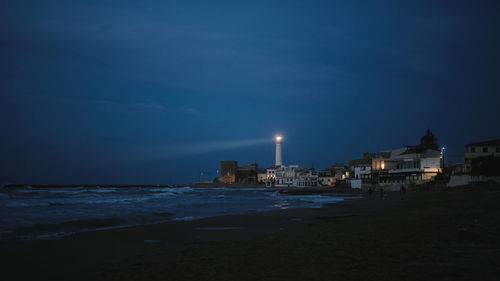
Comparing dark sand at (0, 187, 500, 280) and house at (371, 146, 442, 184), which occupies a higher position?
house at (371, 146, 442, 184)

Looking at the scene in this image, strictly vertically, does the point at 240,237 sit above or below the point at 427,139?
below

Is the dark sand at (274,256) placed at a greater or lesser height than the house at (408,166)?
lesser

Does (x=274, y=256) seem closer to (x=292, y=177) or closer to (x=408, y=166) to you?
(x=408, y=166)

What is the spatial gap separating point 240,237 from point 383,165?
189 ft

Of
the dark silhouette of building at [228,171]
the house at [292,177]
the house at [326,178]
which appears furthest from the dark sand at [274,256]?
the dark silhouette of building at [228,171]

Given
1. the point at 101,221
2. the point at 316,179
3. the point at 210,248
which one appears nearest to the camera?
the point at 210,248

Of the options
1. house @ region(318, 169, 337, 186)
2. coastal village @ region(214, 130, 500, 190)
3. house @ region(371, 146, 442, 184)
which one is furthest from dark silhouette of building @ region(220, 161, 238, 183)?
house @ region(371, 146, 442, 184)

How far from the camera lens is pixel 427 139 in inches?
3487

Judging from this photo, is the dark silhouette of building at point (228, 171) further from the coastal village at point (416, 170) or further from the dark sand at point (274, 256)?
the dark sand at point (274, 256)

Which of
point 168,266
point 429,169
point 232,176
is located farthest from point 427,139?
point 168,266

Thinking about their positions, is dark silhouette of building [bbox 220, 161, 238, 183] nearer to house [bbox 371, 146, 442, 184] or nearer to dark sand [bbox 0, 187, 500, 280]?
house [bbox 371, 146, 442, 184]

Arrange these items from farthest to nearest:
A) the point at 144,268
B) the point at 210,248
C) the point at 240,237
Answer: the point at 240,237 < the point at 210,248 < the point at 144,268

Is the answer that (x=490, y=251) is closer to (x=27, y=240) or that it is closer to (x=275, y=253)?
(x=275, y=253)

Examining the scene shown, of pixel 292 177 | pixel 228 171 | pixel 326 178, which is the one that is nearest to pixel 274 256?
pixel 326 178
